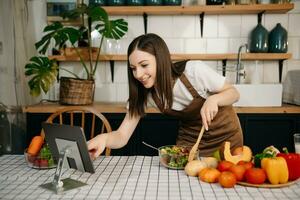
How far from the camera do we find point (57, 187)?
1.21 m

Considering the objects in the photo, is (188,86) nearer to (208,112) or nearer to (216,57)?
(208,112)

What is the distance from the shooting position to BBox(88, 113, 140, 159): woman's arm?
1.55 meters

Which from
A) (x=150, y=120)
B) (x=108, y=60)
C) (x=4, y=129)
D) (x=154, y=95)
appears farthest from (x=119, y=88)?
(x=154, y=95)

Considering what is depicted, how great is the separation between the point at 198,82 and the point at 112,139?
530 mm

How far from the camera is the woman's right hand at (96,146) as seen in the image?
154 centimetres

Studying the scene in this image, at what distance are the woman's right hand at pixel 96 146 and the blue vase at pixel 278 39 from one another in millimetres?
2133

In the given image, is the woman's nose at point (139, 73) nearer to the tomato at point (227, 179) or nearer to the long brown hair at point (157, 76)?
the long brown hair at point (157, 76)

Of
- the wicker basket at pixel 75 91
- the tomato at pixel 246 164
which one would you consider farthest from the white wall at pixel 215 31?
the tomato at pixel 246 164

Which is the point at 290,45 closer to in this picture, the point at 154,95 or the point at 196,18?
the point at 196,18

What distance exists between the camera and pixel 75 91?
289 cm

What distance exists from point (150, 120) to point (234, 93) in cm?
125

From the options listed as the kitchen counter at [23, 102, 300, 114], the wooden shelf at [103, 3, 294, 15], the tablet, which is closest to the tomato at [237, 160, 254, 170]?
the tablet

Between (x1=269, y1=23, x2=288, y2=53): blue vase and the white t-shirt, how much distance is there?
153 cm

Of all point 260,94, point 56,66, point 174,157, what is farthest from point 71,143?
point 260,94
